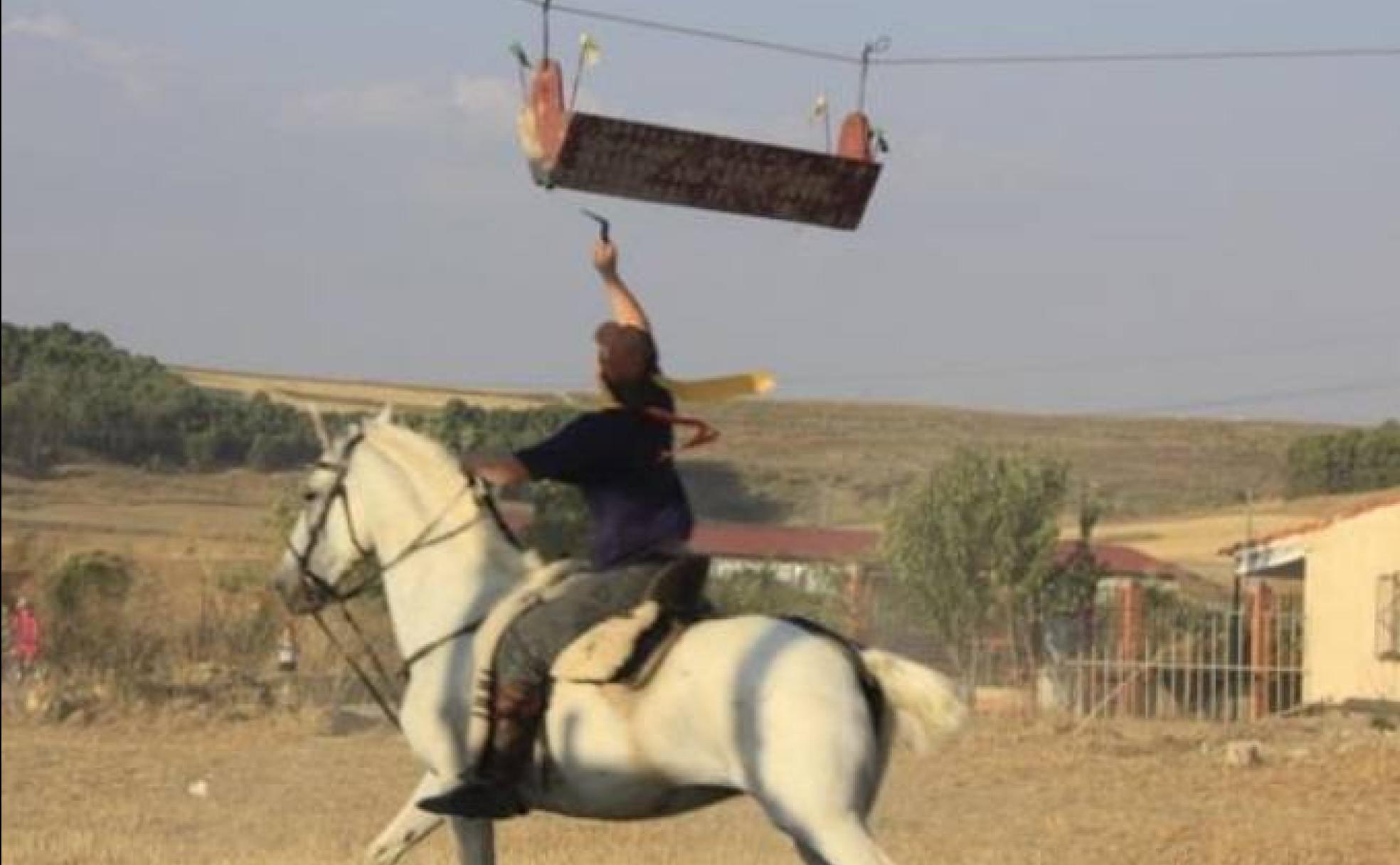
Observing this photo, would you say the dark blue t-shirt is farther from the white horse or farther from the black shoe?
the black shoe

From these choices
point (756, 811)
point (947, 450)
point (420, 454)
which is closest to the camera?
point (420, 454)

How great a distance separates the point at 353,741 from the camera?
89.8ft

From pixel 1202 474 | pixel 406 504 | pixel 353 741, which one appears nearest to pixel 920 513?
pixel 353 741

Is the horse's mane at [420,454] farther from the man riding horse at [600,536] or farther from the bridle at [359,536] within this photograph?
the man riding horse at [600,536]

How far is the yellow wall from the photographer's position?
3400 centimetres

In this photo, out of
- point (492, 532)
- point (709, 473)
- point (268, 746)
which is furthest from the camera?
point (709, 473)

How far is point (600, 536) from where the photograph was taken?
11.2 meters

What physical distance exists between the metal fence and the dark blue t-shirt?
75.8 feet

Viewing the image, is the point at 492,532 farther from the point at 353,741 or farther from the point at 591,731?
the point at 353,741

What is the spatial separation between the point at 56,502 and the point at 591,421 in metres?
5.50

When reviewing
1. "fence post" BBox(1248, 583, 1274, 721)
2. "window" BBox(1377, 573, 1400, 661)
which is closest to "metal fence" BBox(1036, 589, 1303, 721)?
"fence post" BBox(1248, 583, 1274, 721)

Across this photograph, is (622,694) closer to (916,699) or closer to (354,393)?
(916,699)

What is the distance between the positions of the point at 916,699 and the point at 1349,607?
2594cm

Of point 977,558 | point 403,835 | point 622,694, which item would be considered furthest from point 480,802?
point 977,558
